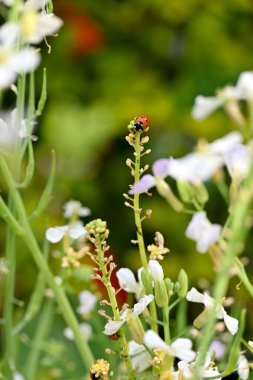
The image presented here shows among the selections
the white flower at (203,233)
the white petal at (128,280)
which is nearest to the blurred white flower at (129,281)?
the white petal at (128,280)

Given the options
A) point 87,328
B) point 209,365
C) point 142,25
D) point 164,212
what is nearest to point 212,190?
point 164,212

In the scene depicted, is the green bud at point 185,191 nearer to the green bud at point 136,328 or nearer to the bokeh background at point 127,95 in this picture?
the green bud at point 136,328

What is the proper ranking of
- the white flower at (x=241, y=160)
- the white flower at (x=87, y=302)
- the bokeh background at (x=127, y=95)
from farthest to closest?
the bokeh background at (x=127, y=95) → the white flower at (x=87, y=302) → the white flower at (x=241, y=160)

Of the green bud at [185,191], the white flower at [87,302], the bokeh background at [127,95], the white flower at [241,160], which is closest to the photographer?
→ the white flower at [241,160]

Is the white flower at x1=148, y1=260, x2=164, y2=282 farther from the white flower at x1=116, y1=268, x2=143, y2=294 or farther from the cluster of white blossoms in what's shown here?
the cluster of white blossoms

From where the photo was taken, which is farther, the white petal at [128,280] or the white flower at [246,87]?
the white petal at [128,280]

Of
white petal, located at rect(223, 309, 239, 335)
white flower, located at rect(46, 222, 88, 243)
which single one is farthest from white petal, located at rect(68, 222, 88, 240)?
white petal, located at rect(223, 309, 239, 335)

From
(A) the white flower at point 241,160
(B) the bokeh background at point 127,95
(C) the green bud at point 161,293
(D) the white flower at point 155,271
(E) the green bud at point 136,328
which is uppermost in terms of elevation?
(B) the bokeh background at point 127,95
